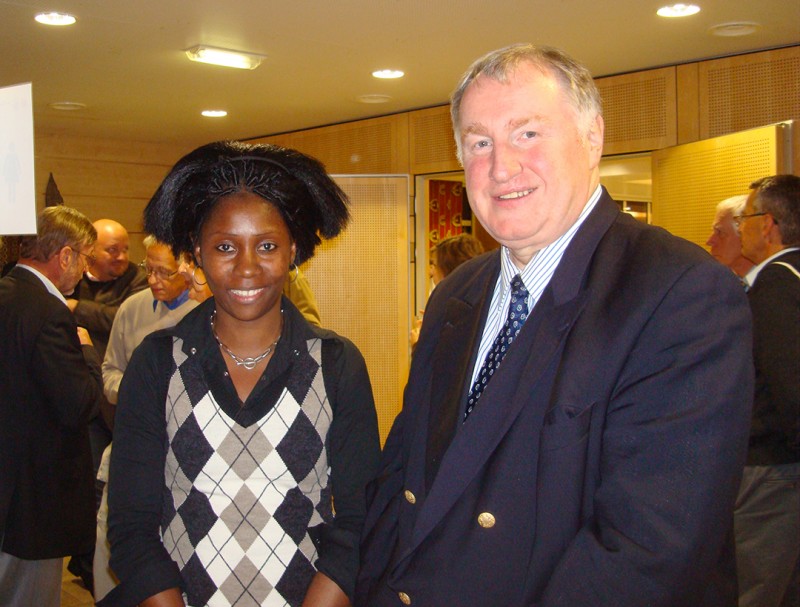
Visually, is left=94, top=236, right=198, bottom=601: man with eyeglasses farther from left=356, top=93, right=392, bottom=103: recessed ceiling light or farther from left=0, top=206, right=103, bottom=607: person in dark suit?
left=356, top=93, right=392, bottom=103: recessed ceiling light

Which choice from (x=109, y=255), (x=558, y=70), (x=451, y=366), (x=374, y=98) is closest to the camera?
(x=558, y=70)

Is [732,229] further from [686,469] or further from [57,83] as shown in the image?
[57,83]

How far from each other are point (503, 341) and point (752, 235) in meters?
2.18

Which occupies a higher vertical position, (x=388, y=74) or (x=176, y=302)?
(x=388, y=74)

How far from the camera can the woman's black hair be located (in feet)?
5.48

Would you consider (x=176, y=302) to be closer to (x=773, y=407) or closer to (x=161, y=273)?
(x=161, y=273)

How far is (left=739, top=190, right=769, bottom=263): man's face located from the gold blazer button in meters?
2.34

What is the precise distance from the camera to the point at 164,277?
122 inches

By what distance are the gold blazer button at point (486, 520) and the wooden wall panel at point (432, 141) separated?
5176 millimetres

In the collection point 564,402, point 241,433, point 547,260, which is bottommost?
point 241,433

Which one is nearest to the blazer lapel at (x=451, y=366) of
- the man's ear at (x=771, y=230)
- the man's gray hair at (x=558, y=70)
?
the man's gray hair at (x=558, y=70)

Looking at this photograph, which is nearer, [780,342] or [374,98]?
[780,342]

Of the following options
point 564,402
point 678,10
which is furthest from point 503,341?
point 678,10

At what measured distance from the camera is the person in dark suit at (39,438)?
103 inches
